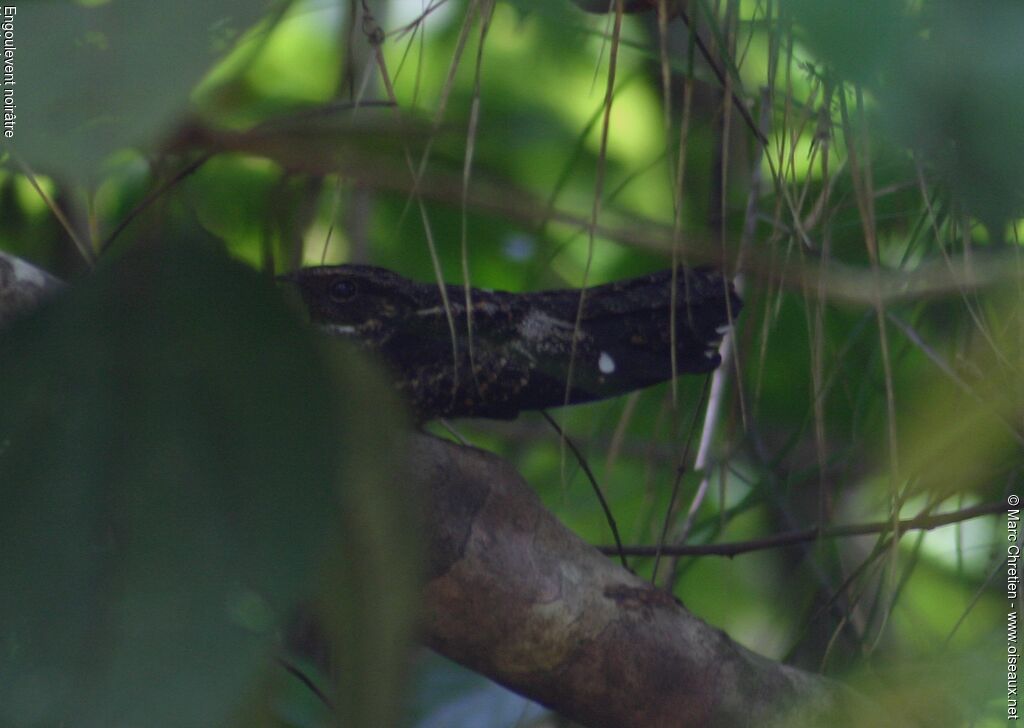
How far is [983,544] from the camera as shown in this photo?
1201mm

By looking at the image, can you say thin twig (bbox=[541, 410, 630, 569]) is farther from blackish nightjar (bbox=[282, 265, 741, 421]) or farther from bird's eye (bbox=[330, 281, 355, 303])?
bird's eye (bbox=[330, 281, 355, 303])

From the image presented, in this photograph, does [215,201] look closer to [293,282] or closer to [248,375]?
[293,282]

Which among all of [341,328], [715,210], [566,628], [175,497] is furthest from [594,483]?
[175,497]

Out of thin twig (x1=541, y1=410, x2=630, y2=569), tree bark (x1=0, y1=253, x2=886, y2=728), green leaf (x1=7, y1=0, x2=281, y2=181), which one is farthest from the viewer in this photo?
thin twig (x1=541, y1=410, x2=630, y2=569)

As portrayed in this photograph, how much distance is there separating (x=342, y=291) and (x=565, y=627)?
302 mm

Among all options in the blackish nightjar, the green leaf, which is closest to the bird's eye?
the blackish nightjar

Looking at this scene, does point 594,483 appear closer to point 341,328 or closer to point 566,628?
point 566,628

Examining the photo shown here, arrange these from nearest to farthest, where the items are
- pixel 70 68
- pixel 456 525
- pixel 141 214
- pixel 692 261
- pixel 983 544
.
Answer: pixel 70 68
pixel 141 214
pixel 456 525
pixel 692 261
pixel 983 544

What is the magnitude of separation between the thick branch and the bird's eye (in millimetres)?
136

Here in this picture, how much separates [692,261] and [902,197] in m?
0.46

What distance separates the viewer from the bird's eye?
787 mm

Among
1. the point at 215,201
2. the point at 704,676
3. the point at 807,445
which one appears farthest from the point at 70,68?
the point at 807,445

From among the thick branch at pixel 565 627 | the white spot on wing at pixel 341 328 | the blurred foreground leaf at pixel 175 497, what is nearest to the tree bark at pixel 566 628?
the thick branch at pixel 565 627

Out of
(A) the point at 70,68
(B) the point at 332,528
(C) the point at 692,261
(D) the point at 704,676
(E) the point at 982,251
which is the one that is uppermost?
(E) the point at 982,251
